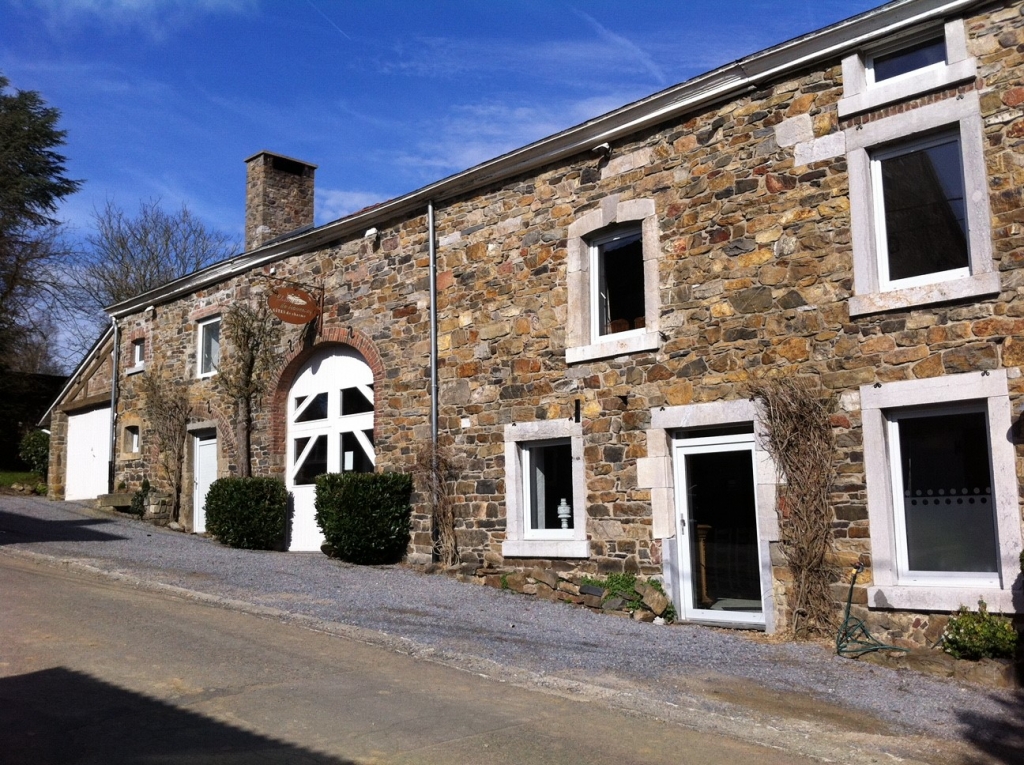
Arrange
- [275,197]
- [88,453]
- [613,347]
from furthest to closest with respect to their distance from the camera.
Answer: [88,453], [275,197], [613,347]

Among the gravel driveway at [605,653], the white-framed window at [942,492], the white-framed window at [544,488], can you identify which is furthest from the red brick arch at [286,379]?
the white-framed window at [942,492]

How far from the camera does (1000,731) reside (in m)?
6.07

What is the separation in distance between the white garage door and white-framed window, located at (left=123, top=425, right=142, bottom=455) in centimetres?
58

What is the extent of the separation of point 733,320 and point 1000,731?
460 cm

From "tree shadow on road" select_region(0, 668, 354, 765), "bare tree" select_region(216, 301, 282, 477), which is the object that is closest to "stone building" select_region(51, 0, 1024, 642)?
"bare tree" select_region(216, 301, 282, 477)

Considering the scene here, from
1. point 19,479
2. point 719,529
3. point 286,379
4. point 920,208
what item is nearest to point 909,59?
point 920,208

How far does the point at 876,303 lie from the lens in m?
8.47

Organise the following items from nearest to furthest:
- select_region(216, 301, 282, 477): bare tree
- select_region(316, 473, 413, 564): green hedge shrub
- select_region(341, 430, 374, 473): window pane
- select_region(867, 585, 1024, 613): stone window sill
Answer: select_region(867, 585, 1024, 613): stone window sill → select_region(316, 473, 413, 564): green hedge shrub → select_region(341, 430, 374, 473): window pane → select_region(216, 301, 282, 477): bare tree

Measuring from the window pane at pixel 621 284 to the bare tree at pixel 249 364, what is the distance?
6.55 meters

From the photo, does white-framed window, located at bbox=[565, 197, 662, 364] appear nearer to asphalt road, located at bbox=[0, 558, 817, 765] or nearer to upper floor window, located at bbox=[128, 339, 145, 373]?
asphalt road, located at bbox=[0, 558, 817, 765]

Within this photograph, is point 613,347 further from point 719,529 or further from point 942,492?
point 942,492

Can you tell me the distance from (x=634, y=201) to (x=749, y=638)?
485 centimetres

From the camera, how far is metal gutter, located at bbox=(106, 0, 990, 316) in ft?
28.2

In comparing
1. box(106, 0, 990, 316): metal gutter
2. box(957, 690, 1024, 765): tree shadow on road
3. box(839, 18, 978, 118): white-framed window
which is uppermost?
box(106, 0, 990, 316): metal gutter
